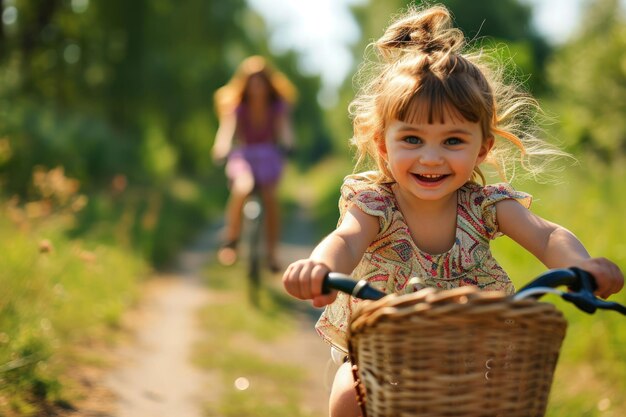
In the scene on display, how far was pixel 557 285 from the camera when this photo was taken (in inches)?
78.3

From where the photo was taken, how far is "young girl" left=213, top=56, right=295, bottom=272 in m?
7.46

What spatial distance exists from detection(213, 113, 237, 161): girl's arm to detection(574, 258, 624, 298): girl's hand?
550 centimetres

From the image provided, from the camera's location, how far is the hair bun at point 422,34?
9.08 ft

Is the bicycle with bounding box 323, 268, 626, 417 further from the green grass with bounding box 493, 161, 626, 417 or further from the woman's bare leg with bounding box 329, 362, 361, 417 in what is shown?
the green grass with bounding box 493, 161, 626, 417

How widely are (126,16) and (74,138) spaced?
4.85 metres

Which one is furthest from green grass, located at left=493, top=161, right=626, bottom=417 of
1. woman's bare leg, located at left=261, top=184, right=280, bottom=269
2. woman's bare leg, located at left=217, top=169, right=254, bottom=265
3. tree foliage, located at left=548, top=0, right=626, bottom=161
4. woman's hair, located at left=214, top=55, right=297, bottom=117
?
tree foliage, located at left=548, top=0, right=626, bottom=161

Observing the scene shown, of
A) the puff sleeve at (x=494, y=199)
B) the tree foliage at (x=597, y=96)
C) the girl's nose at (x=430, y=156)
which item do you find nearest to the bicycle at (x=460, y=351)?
the girl's nose at (x=430, y=156)

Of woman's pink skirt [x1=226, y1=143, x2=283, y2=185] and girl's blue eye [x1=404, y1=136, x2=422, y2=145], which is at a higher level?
woman's pink skirt [x1=226, y1=143, x2=283, y2=185]

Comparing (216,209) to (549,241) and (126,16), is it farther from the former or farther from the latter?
(549,241)

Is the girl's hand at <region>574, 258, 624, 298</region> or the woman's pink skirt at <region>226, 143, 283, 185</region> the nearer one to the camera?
the girl's hand at <region>574, 258, 624, 298</region>

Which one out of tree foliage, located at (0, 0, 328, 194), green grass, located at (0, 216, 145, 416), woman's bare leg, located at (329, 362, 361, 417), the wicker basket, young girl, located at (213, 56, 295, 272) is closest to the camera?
the wicker basket

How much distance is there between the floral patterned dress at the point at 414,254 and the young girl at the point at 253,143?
4.71 metres

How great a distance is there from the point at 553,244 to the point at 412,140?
20.5 inches

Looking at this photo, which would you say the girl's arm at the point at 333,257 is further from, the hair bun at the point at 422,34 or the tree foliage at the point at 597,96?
the tree foliage at the point at 597,96
